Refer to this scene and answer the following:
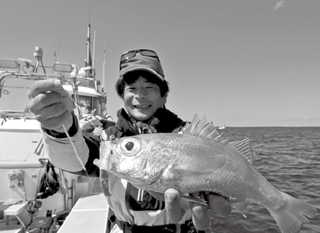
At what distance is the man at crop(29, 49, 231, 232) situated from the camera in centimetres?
158

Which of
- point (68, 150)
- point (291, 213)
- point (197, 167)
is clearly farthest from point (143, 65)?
point (291, 213)

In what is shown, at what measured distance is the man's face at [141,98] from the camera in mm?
2766

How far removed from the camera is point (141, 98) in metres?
2.75

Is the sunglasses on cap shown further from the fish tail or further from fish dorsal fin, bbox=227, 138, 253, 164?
the fish tail

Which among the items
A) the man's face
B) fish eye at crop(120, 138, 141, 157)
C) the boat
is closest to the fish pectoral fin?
fish eye at crop(120, 138, 141, 157)

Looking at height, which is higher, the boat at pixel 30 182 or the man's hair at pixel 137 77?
the man's hair at pixel 137 77

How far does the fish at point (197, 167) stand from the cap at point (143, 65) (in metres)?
0.99

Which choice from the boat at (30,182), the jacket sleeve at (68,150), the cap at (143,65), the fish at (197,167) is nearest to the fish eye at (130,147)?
the fish at (197,167)

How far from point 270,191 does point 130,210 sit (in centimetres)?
153

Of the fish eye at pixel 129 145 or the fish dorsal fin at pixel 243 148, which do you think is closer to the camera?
the fish eye at pixel 129 145

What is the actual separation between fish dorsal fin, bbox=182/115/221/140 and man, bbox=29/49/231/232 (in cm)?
58

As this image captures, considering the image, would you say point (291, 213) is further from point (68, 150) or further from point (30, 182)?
point (30, 182)

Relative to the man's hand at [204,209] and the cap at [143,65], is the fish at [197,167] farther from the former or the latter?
the cap at [143,65]

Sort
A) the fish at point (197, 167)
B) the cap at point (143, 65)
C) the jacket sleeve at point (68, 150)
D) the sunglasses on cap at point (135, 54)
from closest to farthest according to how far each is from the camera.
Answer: the fish at point (197, 167) → the jacket sleeve at point (68, 150) → the cap at point (143, 65) → the sunglasses on cap at point (135, 54)
